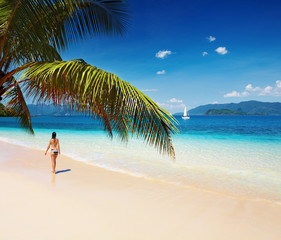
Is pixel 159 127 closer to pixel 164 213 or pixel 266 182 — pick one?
pixel 164 213

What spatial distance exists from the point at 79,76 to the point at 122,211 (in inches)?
108

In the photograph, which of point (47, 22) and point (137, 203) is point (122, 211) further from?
point (47, 22)

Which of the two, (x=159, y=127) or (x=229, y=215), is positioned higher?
(x=159, y=127)

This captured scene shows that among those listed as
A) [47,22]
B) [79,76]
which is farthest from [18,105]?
[79,76]

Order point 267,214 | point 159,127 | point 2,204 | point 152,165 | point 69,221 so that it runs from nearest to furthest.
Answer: point 159,127
point 69,221
point 2,204
point 267,214
point 152,165

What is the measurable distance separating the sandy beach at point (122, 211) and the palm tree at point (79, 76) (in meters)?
1.57

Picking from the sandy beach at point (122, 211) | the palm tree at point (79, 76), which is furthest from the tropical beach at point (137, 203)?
the palm tree at point (79, 76)

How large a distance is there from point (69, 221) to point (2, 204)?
1520 mm

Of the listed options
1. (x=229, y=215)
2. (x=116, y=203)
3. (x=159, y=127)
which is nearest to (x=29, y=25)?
(x=159, y=127)

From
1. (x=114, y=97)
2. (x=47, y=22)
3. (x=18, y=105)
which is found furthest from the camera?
(x=18, y=105)

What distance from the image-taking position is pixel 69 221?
3.29 m

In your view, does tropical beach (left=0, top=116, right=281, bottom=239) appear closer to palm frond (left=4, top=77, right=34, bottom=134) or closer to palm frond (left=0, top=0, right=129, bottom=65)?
palm frond (left=4, top=77, right=34, bottom=134)

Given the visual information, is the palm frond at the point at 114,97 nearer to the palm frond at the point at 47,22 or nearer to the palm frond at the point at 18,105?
the palm frond at the point at 47,22

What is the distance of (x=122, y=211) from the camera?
3.76 m
